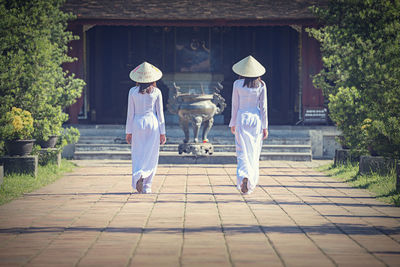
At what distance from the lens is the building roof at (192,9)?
16.7m

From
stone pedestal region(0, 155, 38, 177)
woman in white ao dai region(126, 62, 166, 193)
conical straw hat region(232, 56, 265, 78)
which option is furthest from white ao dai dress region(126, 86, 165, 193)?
stone pedestal region(0, 155, 38, 177)

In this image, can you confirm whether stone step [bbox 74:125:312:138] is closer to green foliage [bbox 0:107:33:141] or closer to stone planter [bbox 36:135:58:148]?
stone planter [bbox 36:135:58:148]

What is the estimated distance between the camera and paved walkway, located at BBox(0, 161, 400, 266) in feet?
16.0

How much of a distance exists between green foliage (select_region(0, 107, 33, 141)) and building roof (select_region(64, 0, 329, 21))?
6299mm

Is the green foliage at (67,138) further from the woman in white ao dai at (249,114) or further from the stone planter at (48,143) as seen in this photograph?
the woman in white ao dai at (249,114)

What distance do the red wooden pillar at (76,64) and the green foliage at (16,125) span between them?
22.4 feet

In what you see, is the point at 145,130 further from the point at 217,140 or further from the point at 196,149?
the point at 217,140

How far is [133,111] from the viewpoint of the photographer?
9.13 metres

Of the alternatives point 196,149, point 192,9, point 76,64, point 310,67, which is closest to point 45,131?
point 196,149

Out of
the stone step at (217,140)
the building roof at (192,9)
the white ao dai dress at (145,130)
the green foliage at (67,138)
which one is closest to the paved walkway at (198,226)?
the white ao dai dress at (145,130)

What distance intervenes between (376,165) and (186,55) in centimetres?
1092

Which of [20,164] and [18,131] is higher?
[18,131]

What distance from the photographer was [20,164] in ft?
35.0

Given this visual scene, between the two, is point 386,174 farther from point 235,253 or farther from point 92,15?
point 92,15
